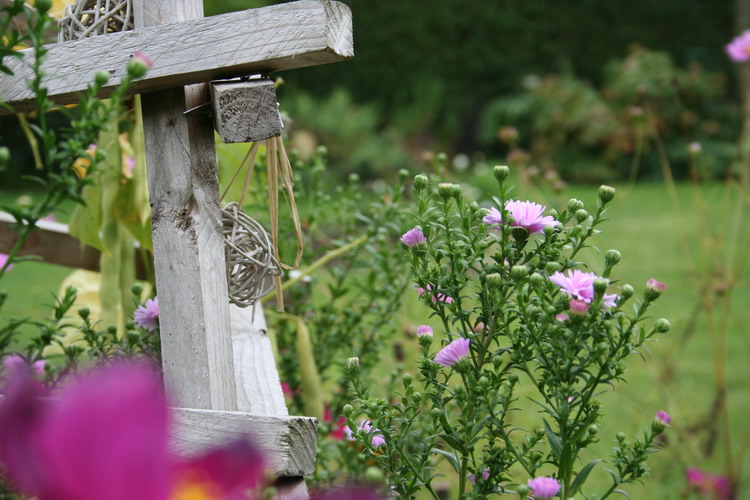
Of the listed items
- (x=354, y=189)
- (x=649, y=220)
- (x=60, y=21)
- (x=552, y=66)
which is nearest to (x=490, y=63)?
(x=552, y=66)

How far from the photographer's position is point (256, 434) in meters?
0.75

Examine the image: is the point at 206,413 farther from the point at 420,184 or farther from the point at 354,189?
the point at 354,189

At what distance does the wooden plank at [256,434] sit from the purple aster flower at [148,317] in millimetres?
279

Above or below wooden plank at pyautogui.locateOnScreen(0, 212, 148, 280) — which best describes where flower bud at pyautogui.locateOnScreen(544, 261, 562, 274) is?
below

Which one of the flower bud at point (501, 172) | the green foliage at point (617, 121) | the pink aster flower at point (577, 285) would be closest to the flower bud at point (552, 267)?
the pink aster flower at point (577, 285)

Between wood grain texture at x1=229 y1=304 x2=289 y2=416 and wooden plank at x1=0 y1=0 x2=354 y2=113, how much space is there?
0.39 m

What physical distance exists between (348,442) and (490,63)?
8.72 meters

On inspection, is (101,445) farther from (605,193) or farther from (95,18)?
(95,18)

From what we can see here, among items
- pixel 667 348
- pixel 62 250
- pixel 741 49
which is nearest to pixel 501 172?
pixel 62 250

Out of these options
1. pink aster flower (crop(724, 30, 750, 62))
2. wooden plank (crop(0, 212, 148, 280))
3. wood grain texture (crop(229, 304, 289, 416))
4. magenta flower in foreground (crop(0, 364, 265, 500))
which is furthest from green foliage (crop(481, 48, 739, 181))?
magenta flower in foreground (crop(0, 364, 265, 500))

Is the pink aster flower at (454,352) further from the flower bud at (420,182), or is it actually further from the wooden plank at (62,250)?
the wooden plank at (62,250)

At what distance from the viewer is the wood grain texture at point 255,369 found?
96 centimetres

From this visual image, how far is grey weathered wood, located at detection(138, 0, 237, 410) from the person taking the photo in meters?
0.80

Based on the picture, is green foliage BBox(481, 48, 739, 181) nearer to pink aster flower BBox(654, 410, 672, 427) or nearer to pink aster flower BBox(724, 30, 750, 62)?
pink aster flower BBox(724, 30, 750, 62)
